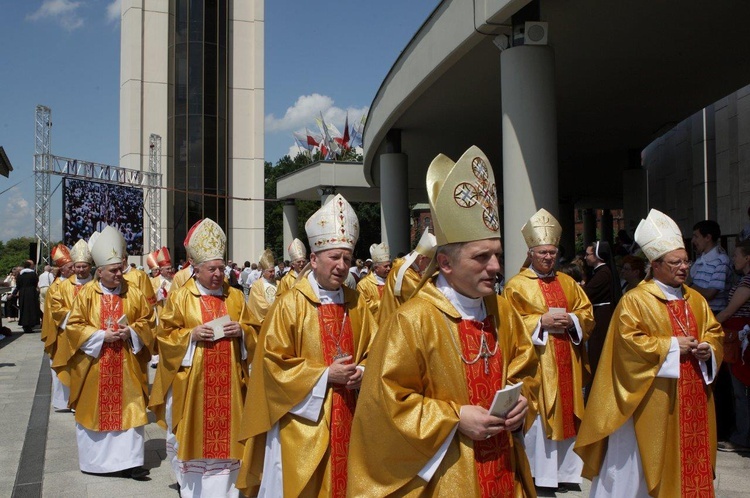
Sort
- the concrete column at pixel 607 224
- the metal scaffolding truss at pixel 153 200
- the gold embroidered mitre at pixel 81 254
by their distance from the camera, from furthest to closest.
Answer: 1. the concrete column at pixel 607 224
2. the metal scaffolding truss at pixel 153 200
3. the gold embroidered mitre at pixel 81 254

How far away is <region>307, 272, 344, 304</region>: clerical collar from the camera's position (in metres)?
4.57

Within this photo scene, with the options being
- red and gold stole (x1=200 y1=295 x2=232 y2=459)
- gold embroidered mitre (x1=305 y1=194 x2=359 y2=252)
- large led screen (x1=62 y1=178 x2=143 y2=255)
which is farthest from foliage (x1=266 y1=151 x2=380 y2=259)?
gold embroidered mitre (x1=305 y1=194 x2=359 y2=252)

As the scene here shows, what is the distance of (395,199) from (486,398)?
15.4 meters

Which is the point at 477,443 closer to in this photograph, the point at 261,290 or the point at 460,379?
the point at 460,379

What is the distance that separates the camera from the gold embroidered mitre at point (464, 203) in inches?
121

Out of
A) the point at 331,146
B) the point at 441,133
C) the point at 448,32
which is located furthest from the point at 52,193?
the point at 331,146

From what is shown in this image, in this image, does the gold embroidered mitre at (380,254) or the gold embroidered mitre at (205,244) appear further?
the gold embroidered mitre at (380,254)

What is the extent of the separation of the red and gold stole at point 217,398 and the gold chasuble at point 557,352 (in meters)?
2.47

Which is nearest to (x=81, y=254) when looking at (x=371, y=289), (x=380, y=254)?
(x=371, y=289)

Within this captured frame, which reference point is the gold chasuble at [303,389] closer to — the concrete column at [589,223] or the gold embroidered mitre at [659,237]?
the gold embroidered mitre at [659,237]

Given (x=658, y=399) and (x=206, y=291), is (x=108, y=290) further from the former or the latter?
(x=658, y=399)

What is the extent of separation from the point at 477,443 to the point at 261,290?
7494mm

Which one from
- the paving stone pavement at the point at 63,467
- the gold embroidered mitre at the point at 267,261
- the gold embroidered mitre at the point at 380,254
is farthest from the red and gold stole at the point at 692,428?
the gold embroidered mitre at the point at 267,261

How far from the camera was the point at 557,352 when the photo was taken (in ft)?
21.2
